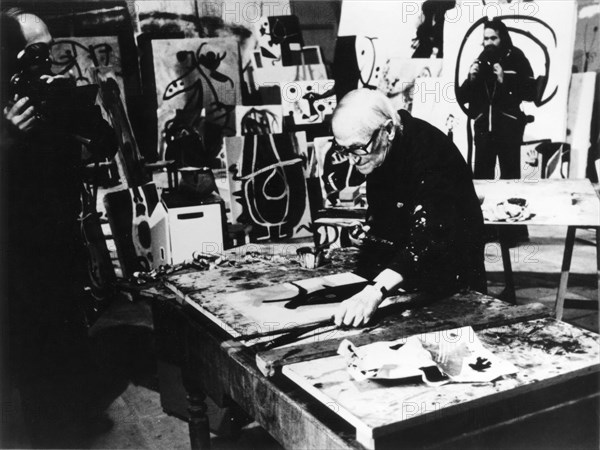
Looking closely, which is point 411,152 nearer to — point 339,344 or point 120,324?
point 339,344

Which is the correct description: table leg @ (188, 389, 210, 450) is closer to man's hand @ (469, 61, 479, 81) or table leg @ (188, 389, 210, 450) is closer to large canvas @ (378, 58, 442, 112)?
large canvas @ (378, 58, 442, 112)

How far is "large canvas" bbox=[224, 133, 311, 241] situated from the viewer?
3324 mm

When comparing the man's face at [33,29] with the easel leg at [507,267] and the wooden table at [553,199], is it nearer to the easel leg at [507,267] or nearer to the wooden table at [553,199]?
the wooden table at [553,199]

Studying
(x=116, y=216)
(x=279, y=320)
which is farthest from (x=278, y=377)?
(x=116, y=216)

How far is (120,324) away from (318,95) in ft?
5.86

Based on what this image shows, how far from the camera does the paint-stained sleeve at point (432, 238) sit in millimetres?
1812

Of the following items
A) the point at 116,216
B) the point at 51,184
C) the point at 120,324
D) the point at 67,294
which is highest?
the point at 51,184

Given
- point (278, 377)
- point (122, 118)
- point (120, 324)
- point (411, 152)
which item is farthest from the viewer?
point (120, 324)

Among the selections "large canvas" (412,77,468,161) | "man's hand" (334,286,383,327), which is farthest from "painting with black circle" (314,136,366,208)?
"man's hand" (334,286,383,327)

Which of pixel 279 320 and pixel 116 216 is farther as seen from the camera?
pixel 116 216

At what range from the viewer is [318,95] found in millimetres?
3330

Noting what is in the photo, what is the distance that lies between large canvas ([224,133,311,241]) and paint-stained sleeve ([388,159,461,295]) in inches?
54.9

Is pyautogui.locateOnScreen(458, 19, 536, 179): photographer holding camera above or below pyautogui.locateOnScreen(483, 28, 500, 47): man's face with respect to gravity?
below

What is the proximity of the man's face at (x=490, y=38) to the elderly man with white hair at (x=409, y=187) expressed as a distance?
780 mm
